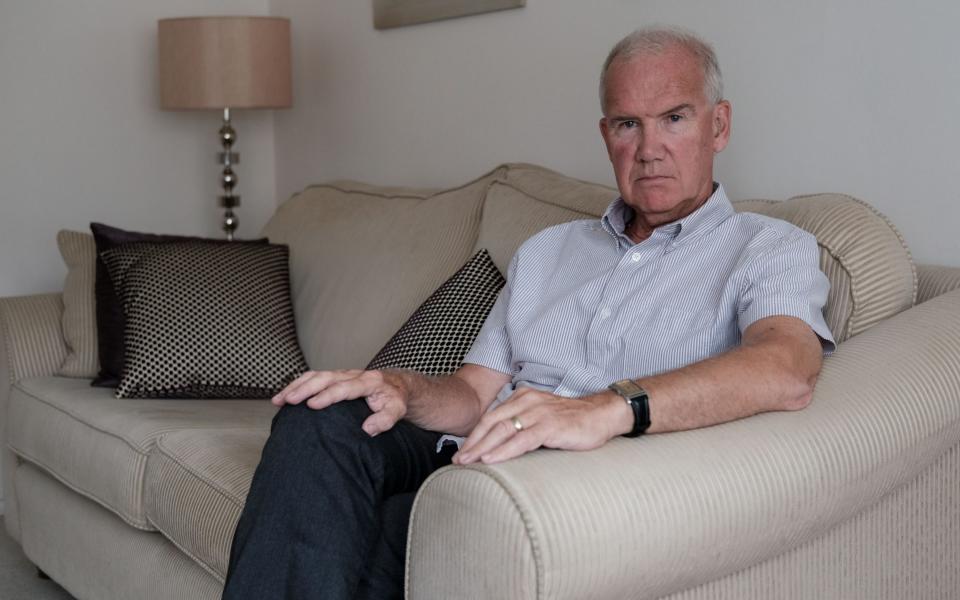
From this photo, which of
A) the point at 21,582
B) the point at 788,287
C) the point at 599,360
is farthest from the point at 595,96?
the point at 21,582

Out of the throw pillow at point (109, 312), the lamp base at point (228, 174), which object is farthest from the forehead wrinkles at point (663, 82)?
the lamp base at point (228, 174)

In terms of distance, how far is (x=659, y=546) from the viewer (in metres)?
1.31

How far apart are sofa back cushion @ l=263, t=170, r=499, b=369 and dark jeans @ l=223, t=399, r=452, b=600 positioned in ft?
3.09

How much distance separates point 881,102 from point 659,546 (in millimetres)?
1150

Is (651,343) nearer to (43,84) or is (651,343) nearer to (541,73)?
(541,73)

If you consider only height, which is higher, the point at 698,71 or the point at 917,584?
the point at 698,71

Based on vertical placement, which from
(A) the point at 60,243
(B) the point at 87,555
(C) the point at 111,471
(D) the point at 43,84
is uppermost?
(D) the point at 43,84

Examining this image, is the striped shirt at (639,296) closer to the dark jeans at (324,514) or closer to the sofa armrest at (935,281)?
the sofa armrest at (935,281)

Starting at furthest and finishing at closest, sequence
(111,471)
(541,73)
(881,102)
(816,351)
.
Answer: (541,73)
(111,471)
(881,102)
(816,351)

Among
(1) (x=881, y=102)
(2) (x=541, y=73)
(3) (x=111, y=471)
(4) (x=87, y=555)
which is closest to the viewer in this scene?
(1) (x=881, y=102)

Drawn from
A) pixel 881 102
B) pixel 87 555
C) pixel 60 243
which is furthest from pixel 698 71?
pixel 60 243

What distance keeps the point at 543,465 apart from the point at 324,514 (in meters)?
0.35

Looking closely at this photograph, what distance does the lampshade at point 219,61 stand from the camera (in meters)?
3.62

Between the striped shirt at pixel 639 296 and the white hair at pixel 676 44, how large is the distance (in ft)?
0.55
